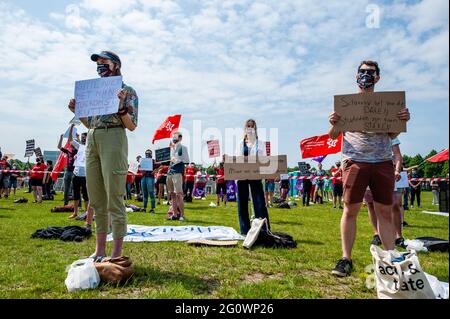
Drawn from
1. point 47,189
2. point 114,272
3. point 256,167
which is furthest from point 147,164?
point 47,189

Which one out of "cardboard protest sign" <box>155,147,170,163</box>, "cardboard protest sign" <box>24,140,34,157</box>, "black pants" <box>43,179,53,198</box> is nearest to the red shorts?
"cardboard protest sign" <box>155,147,170,163</box>

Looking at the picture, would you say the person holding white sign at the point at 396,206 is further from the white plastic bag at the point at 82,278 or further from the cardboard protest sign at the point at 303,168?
the cardboard protest sign at the point at 303,168

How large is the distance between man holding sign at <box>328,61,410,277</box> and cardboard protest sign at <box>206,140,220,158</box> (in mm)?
15845

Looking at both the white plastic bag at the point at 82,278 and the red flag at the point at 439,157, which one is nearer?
the white plastic bag at the point at 82,278

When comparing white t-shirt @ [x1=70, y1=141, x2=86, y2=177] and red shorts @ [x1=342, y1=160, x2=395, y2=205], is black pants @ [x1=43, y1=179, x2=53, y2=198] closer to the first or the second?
white t-shirt @ [x1=70, y1=141, x2=86, y2=177]

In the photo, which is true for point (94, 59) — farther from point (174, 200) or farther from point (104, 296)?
point (174, 200)

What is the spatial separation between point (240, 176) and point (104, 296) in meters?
4.26

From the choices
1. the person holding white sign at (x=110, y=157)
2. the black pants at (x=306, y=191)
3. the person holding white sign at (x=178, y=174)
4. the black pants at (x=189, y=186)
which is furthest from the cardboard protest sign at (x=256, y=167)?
the black pants at (x=306, y=191)

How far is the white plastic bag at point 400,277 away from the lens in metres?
2.86

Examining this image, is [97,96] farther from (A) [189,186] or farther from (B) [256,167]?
(A) [189,186]

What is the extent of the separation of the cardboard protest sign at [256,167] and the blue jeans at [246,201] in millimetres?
234

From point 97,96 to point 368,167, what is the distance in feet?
10.7

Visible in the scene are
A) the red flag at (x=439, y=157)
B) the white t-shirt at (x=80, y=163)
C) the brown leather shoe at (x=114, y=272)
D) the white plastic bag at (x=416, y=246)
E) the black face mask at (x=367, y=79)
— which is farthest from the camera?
the red flag at (x=439, y=157)
